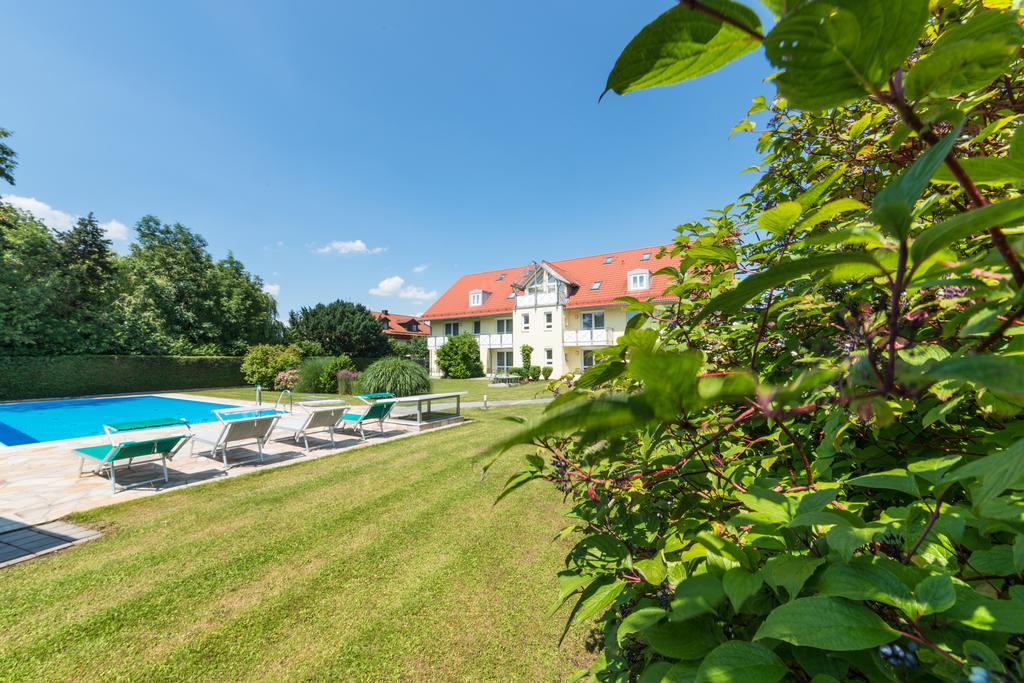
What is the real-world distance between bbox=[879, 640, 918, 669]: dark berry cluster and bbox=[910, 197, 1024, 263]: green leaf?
58 centimetres

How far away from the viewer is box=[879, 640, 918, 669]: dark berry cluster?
0.58 meters

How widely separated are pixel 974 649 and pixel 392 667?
11.3 ft

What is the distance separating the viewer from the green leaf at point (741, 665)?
25.6 inches

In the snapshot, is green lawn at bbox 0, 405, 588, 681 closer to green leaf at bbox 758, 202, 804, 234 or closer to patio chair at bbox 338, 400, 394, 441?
green leaf at bbox 758, 202, 804, 234

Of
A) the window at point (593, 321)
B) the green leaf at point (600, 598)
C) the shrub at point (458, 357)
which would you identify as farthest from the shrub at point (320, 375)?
the green leaf at point (600, 598)

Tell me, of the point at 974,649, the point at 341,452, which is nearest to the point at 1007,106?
the point at 974,649

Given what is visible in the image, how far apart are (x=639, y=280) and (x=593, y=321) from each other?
4.28 m

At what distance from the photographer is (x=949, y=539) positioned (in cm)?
81

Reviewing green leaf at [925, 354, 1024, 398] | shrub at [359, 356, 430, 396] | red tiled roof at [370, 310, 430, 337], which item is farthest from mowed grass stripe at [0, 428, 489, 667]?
red tiled roof at [370, 310, 430, 337]

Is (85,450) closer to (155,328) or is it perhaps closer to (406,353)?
(155,328)

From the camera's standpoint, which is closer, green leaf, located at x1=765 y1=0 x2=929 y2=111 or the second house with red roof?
green leaf, located at x1=765 y1=0 x2=929 y2=111

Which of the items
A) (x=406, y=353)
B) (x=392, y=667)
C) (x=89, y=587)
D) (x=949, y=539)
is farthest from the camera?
(x=406, y=353)

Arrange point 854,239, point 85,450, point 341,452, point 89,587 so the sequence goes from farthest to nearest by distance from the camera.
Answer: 1. point 341,452
2. point 85,450
3. point 89,587
4. point 854,239

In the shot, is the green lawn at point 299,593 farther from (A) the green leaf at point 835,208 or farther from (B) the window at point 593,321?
(B) the window at point 593,321
